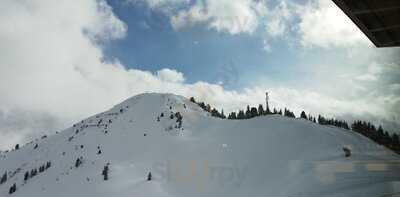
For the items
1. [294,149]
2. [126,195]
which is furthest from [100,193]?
[294,149]

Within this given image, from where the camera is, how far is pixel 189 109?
12962 centimetres

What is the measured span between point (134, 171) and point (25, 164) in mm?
57763

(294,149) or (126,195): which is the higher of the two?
(294,149)

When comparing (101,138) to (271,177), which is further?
(101,138)

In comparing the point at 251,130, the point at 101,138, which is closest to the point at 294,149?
the point at 251,130

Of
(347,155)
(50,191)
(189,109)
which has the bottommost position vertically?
(50,191)

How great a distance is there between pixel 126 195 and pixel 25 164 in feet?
222

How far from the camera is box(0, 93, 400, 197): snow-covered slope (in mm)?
50644

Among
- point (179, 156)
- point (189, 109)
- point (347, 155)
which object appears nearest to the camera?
point (347, 155)

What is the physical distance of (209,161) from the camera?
78.9 metres

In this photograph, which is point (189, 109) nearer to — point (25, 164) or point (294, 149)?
point (25, 164)

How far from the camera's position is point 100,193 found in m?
69.8

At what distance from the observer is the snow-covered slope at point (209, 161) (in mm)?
50644

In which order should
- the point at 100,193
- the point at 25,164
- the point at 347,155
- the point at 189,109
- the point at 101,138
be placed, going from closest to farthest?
the point at 347,155 → the point at 100,193 → the point at 101,138 → the point at 25,164 → the point at 189,109
